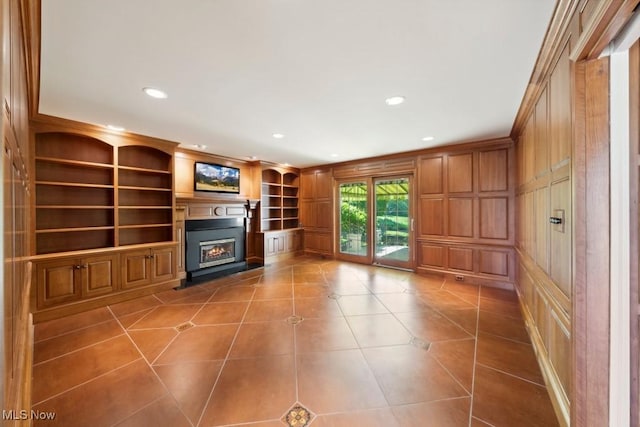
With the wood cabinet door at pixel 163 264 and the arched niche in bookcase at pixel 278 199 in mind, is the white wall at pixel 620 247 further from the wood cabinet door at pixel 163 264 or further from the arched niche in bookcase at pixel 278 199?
the arched niche in bookcase at pixel 278 199

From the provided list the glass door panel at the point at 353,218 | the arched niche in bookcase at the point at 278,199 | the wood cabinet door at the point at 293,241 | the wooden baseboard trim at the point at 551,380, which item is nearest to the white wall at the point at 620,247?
the wooden baseboard trim at the point at 551,380

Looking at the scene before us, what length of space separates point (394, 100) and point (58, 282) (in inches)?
181

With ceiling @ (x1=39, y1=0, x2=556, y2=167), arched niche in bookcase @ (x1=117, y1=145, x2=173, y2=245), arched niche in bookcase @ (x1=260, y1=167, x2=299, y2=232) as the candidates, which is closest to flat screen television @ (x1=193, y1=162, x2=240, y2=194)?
arched niche in bookcase @ (x1=117, y1=145, x2=173, y2=245)

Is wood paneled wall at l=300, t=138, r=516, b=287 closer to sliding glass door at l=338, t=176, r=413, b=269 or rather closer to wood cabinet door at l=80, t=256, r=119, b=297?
sliding glass door at l=338, t=176, r=413, b=269

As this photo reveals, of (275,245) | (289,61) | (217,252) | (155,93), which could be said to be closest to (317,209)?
(275,245)

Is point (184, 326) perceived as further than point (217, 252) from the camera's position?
No

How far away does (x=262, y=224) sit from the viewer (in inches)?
236

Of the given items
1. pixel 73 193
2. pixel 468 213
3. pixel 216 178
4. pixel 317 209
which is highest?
pixel 216 178

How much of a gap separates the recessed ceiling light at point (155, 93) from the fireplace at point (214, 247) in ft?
8.70

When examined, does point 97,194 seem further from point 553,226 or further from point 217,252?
point 553,226

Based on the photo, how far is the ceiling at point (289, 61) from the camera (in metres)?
1.42

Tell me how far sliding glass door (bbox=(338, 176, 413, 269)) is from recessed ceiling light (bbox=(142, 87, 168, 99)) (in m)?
4.29

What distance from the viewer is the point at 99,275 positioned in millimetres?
3336

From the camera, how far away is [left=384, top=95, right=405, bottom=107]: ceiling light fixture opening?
8.19 ft
